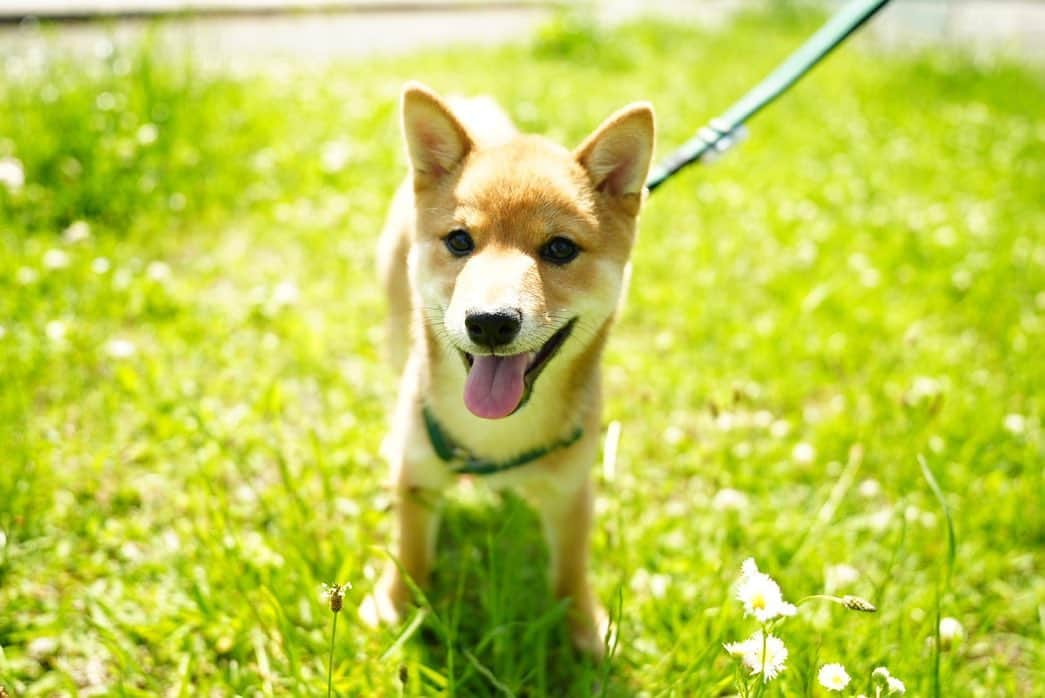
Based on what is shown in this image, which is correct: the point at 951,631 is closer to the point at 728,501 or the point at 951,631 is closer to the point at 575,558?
the point at 728,501

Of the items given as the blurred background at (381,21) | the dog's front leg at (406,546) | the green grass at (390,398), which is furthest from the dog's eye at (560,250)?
the blurred background at (381,21)

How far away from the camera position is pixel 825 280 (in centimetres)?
476

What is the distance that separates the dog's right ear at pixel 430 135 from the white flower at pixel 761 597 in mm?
1522

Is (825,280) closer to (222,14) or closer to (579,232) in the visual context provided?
(579,232)

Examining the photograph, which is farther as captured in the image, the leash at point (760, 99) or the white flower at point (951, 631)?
the leash at point (760, 99)

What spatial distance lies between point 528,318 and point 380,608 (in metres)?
1.12

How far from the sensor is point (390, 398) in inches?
146

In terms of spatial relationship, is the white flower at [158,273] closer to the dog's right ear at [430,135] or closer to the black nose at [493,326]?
the dog's right ear at [430,135]

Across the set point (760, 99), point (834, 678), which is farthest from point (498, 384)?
point (760, 99)

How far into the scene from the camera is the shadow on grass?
233cm

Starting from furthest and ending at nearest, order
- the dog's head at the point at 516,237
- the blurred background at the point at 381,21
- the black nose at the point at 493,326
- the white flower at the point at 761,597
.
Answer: the blurred background at the point at 381,21 < the dog's head at the point at 516,237 < the black nose at the point at 493,326 < the white flower at the point at 761,597

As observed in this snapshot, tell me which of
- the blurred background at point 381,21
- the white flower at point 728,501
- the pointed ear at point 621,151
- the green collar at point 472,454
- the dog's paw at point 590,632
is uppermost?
the blurred background at point 381,21

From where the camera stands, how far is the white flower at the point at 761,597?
1.75 metres

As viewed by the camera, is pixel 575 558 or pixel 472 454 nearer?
pixel 472 454
